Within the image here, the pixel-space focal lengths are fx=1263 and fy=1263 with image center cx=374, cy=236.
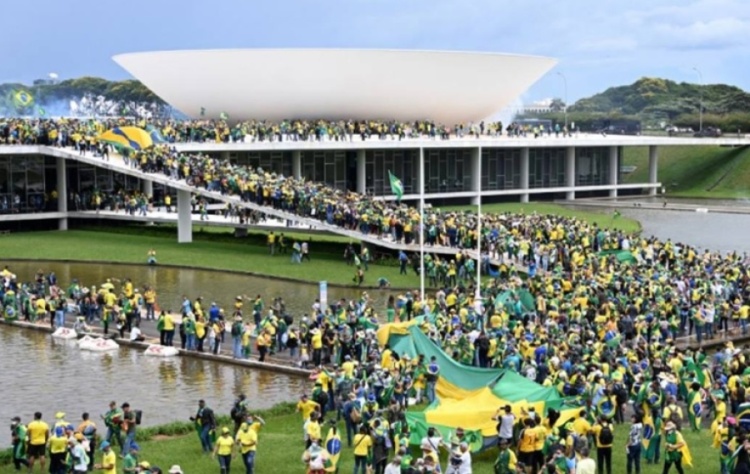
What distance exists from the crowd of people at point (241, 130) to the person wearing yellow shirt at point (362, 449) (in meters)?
35.3

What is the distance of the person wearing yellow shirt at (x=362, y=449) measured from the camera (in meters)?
17.6

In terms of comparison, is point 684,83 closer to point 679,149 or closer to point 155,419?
point 679,149

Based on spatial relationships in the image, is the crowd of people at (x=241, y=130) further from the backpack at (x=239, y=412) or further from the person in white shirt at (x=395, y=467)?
the person in white shirt at (x=395, y=467)

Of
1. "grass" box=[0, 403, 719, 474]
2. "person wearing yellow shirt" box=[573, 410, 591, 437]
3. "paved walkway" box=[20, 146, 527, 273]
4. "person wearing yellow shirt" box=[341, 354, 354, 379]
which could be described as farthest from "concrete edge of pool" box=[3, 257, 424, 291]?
"person wearing yellow shirt" box=[573, 410, 591, 437]

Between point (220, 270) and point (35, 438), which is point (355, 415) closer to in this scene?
point (35, 438)

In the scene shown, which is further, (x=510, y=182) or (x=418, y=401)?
(x=510, y=182)

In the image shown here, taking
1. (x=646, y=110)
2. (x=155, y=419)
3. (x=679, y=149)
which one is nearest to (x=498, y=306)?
(x=155, y=419)

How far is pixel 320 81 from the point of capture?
64.4 meters

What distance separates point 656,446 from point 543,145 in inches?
2003

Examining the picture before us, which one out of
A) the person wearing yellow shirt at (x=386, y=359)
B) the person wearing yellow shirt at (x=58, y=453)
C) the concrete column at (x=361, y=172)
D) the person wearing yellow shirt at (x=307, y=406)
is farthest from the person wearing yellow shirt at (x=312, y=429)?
the concrete column at (x=361, y=172)

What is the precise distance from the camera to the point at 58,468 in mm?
17953

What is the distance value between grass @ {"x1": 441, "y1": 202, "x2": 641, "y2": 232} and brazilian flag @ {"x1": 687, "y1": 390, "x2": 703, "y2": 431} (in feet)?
102

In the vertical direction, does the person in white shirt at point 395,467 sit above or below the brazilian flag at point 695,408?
above

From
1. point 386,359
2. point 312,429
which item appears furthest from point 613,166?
point 312,429
